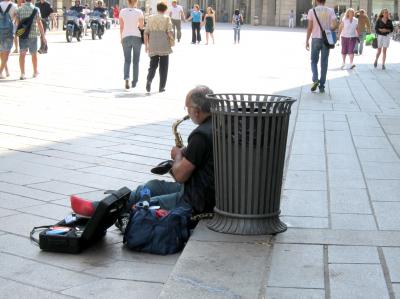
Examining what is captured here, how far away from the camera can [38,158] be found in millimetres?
8719

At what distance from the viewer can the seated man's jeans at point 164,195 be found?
19.5ft

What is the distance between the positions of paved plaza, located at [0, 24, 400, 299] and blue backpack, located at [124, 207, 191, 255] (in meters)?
0.08

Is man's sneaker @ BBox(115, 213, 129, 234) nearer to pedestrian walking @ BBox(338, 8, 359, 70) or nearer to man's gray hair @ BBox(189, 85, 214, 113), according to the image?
man's gray hair @ BBox(189, 85, 214, 113)

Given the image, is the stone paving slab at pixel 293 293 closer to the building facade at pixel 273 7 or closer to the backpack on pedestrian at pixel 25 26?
the backpack on pedestrian at pixel 25 26

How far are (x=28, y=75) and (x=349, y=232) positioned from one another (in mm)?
13059

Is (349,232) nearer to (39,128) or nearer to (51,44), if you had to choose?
(39,128)

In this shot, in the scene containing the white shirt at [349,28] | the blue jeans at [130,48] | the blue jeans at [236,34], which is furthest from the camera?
the blue jeans at [236,34]

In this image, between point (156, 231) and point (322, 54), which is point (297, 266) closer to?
point (156, 231)

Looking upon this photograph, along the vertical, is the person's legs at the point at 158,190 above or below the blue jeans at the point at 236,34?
above

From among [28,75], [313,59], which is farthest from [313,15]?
[28,75]

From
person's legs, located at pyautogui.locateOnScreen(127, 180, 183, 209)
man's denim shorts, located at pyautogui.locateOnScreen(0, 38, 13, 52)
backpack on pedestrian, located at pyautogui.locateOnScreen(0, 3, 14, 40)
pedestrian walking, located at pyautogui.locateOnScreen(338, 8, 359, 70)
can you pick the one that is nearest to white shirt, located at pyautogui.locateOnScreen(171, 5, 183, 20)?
pedestrian walking, located at pyautogui.locateOnScreen(338, 8, 359, 70)

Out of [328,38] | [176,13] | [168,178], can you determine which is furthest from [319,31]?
[176,13]

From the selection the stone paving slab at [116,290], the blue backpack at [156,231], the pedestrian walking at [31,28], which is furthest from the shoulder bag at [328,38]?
the stone paving slab at [116,290]

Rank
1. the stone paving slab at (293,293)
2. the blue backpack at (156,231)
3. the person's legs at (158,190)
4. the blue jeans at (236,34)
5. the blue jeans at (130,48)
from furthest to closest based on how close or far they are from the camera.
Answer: the blue jeans at (236,34) → the blue jeans at (130,48) → the person's legs at (158,190) → the blue backpack at (156,231) → the stone paving slab at (293,293)
